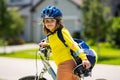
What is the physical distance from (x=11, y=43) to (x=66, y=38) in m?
28.5

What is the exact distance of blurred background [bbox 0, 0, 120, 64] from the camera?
18109 mm

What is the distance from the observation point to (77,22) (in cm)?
3325

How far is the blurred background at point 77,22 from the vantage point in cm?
1811

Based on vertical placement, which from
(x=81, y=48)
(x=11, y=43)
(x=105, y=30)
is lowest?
(x=11, y=43)

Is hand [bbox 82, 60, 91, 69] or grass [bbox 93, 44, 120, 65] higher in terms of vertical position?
hand [bbox 82, 60, 91, 69]

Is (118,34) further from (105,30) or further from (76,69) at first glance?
(76,69)

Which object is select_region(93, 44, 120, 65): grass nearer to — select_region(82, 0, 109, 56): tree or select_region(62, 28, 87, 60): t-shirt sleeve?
select_region(82, 0, 109, 56): tree

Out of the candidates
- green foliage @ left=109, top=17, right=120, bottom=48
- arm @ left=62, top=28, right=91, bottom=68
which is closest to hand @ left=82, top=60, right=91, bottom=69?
arm @ left=62, top=28, right=91, bottom=68

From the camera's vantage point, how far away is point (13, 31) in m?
24.8

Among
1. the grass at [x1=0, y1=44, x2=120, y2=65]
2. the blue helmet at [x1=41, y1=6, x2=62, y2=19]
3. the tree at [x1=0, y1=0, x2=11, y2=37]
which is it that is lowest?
the grass at [x1=0, y1=44, x2=120, y2=65]

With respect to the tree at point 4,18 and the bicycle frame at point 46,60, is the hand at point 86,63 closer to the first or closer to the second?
the bicycle frame at point 46,60

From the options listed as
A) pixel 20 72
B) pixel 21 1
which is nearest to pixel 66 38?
pixel 20 72

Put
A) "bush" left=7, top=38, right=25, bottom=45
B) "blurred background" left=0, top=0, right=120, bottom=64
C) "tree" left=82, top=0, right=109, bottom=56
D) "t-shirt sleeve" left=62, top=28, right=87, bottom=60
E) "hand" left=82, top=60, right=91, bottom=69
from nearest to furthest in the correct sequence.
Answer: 1. "hand" left=82, top=60, right=91, bottom=69
2. "t-shirt sleeve" left=62, top=28, right=87, bottom=60
3. "tree" left=82, top=0, right=109, bottom=56
4. "blurred background" left=0, top=0, right=120, bottom=64
5. "bush" left=7, top=38, right=25, bottom=45

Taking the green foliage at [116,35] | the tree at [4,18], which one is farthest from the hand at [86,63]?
the green foliage at [116,35]
